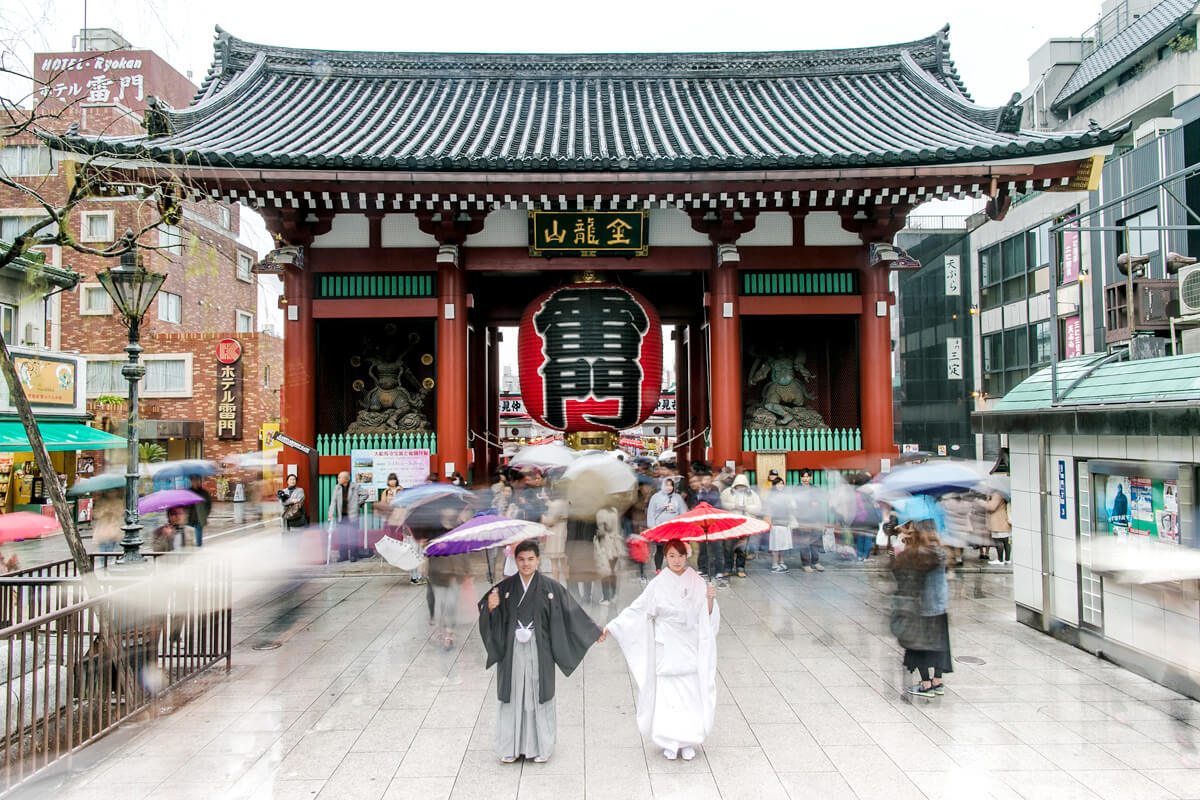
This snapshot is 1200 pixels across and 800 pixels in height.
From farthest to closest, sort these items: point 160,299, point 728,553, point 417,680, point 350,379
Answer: point 160,299, point 350,379, point 728,553, point 417,680

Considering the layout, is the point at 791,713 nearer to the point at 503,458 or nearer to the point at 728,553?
the point at 728,553

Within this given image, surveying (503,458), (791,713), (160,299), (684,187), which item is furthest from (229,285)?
(791,713)

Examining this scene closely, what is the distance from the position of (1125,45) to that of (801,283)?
21.2 metres

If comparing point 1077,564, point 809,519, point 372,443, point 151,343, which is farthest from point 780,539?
point 151,343

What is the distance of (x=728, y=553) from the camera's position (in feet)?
36.9

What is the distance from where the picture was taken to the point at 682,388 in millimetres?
18328

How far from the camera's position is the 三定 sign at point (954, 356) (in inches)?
1246

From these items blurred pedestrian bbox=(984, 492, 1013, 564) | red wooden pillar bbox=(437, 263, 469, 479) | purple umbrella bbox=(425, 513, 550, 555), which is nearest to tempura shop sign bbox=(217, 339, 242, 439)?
red wooden pillar bbox=(437, 263, 469, 479)

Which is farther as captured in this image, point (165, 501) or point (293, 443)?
point (293, 443)

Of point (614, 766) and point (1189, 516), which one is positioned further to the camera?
point (1189, 516)

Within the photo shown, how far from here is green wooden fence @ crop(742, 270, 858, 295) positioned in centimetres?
1302

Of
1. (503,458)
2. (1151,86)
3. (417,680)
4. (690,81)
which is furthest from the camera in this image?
(1151,86)

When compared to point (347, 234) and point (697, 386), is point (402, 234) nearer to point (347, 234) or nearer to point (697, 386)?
point (347, 234)

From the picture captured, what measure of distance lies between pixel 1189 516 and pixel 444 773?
20.1ft
